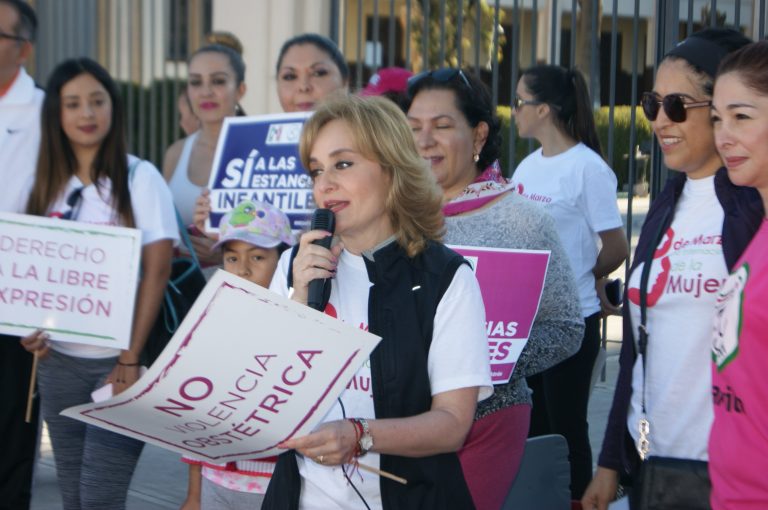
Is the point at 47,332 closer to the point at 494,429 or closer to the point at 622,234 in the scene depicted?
the point at 494,429

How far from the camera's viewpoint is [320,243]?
2.67 m

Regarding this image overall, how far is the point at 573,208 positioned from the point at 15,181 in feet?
8.27

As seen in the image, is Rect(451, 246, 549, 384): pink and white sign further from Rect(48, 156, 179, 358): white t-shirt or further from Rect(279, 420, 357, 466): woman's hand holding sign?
Rect(48, 156, 179, 358): white t-shirt

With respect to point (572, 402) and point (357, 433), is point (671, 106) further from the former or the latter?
point (572, 402)

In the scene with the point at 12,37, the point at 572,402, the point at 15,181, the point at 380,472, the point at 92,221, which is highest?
the point at 12,37

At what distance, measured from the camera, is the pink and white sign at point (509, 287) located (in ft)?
11.8

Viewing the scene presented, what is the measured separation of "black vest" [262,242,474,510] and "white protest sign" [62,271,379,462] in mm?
183

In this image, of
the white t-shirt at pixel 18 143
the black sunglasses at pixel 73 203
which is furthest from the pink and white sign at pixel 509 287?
the white t-shirt at pixel 18 143

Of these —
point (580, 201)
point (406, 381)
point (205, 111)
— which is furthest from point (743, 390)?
point (205, 111)

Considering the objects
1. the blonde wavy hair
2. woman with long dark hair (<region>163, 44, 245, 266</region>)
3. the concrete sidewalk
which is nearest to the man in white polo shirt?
woman with long dark hair (<region>163, 44, 245, 266</region>)

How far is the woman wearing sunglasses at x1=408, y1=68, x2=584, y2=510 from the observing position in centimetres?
372

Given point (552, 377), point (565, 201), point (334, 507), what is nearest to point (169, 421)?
point (334, 507)

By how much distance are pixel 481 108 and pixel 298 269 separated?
144cm

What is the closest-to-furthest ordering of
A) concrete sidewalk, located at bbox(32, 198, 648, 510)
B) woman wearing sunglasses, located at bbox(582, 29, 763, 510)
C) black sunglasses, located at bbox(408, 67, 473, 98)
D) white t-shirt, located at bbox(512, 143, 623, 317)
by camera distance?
woman wearing sunglasses, located at bbox(582, 29, 763, 510), black sunglasses, located at bbox(408, 67, 473, 98), white t-shirt, located at bbox(512, 143, 623, 317), concrete sidewalk, located at bbox(32, 198, 648, 510)
